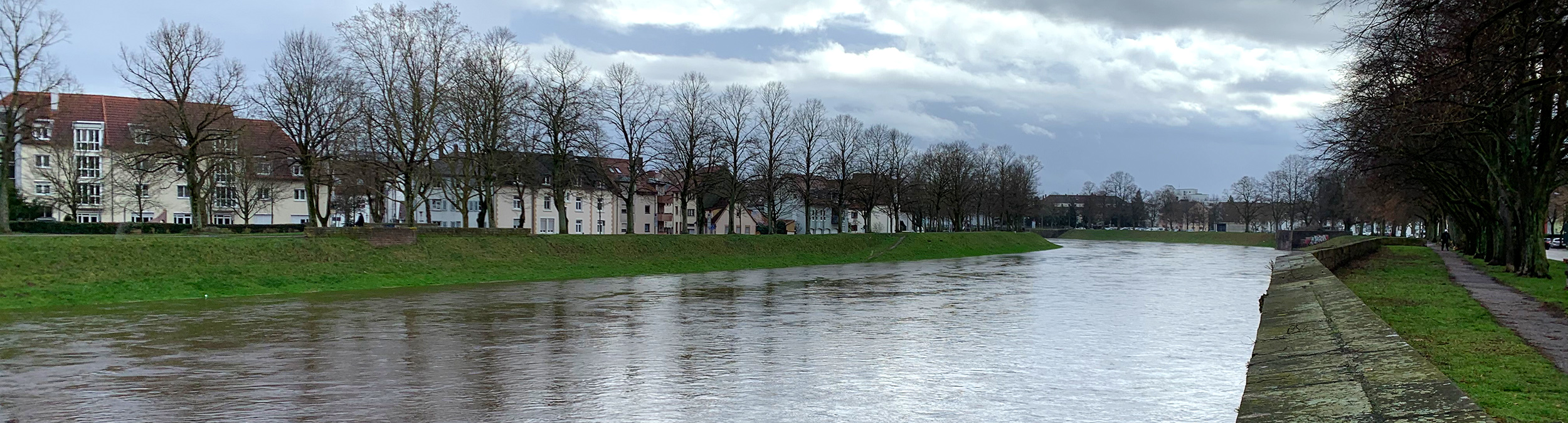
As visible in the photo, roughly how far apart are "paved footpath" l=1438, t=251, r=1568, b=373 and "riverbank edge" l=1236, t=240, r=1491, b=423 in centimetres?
188

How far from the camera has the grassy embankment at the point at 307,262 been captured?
1139 inches

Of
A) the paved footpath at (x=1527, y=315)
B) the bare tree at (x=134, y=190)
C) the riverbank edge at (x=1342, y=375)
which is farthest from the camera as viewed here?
the bare tree at (x=134, y=190)

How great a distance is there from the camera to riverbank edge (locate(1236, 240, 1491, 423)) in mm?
6402

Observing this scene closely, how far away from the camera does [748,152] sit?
232ft

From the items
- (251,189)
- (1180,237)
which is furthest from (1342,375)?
(1180,237)

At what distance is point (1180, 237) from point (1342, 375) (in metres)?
137

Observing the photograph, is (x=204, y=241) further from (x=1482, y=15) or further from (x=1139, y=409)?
(x=1482, y=15)

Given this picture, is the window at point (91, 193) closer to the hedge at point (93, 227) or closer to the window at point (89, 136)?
the window at point (89, 136)

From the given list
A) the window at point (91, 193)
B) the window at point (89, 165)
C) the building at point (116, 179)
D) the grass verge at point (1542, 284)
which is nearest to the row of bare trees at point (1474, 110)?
the grass verge at point (1542, 284)

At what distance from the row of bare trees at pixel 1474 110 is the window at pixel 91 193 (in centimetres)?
7194

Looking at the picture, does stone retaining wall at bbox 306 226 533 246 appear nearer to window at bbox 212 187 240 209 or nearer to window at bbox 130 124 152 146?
window at bbox 130 124 152 146

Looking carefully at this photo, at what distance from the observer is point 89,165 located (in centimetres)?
7338

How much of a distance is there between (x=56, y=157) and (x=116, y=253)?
43786 millimetres

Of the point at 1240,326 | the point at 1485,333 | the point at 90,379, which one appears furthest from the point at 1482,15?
the point at 90,379
